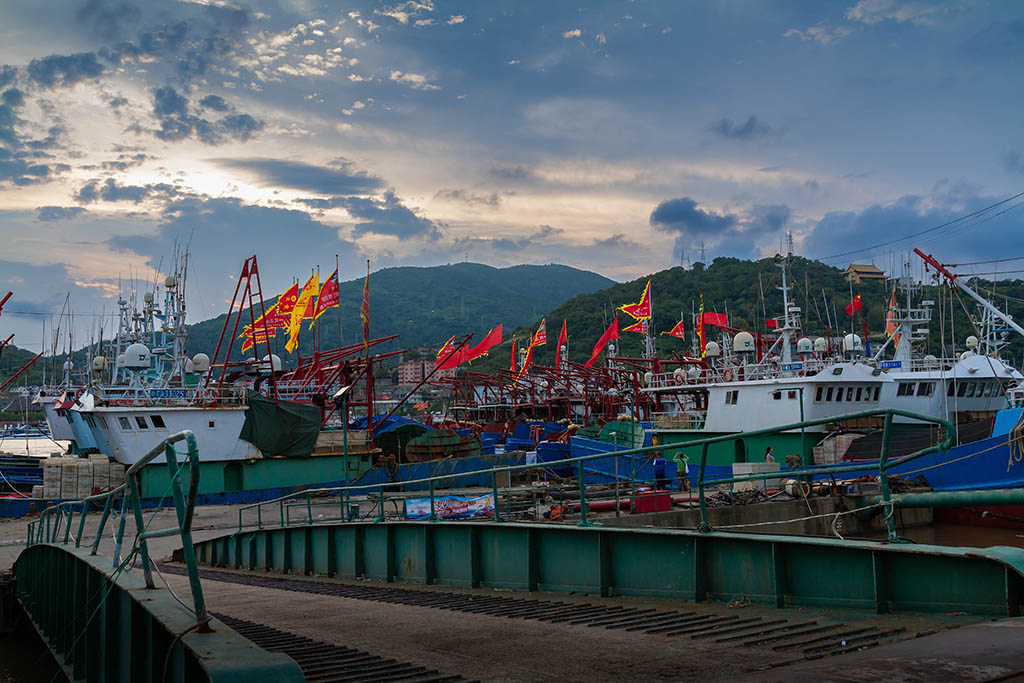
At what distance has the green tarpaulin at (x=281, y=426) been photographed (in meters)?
33.0

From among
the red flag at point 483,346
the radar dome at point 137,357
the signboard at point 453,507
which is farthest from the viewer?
the red flag at point 483,346

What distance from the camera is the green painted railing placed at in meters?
4.48

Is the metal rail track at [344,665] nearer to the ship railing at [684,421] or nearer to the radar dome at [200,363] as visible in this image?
the ship railing at [684,421]

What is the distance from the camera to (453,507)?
14469mm

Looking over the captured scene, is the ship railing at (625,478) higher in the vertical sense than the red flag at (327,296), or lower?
lower

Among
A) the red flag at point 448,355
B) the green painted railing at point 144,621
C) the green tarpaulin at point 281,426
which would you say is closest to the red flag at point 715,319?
the red flag at point 448,355

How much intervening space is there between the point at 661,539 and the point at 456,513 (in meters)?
5.76

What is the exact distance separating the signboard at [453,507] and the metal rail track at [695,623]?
2.11 metres

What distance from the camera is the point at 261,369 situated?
37094 mm

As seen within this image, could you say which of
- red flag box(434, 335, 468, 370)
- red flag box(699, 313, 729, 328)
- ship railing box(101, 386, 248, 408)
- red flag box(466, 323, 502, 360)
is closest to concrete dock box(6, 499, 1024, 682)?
ship railing box(101, 386, 248, 408)

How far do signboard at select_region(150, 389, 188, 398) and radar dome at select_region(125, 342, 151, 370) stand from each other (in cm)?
405

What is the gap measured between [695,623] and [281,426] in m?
28.1

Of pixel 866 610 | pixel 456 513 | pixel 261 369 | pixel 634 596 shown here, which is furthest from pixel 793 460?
pixel 261 369

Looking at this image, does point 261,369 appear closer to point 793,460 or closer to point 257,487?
point 257,487
